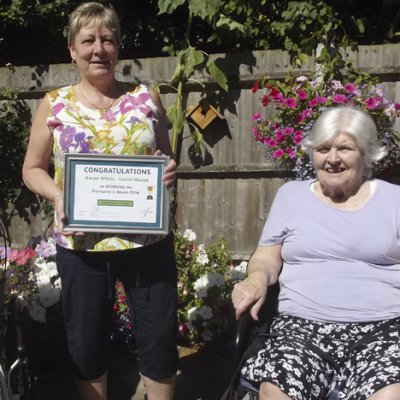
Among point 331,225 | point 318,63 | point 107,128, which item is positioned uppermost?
point 318,63

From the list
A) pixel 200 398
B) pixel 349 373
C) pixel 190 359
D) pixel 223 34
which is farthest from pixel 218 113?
pixel 349 373

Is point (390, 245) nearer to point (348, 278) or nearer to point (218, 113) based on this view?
point (348, 278)

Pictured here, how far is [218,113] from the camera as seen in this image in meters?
4.51

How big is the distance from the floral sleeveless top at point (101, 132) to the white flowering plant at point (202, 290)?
59.9 inches

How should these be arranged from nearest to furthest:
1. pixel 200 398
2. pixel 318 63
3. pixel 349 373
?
pixel 349 373
pixel 200 398
pixel 318 63

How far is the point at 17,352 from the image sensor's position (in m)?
2.71

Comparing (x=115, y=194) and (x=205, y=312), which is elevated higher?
(x=115, y=194)

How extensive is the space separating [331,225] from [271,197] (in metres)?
1.96

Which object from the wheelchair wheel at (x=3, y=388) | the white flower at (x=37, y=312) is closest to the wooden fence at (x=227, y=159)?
the white flower at (x=37, y=312)

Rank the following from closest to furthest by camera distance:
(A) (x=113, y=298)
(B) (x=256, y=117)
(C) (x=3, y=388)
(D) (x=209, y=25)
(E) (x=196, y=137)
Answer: (C) (x=3, y=388)
(A) (x=113, y=298)
(B) (x=256, y=117)
(E) (x=196, y=137)
(D) (x=209, y=25)

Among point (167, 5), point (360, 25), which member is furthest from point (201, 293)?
point (360, 25)

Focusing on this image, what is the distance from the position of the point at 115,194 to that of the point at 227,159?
7.02ft

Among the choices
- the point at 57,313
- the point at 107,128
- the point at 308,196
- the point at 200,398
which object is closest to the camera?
the point at 107,128

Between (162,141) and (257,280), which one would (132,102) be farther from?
(257,280)
